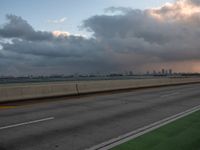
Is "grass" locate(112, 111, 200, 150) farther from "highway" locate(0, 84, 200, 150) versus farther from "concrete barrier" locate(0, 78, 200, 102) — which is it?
"concrete barrier" locate(0, 78, 200, 102)

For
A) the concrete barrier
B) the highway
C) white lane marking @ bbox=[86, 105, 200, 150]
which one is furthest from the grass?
the concrete barrier

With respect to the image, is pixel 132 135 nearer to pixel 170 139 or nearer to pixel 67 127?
pixel 170 139

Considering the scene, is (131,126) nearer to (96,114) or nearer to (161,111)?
(96,114)

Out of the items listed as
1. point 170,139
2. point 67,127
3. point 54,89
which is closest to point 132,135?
point 170,139

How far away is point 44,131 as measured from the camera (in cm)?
862

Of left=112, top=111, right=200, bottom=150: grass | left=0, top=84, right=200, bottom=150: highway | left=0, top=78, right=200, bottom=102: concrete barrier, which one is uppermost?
left=0, top=78, right=200, bottom=102: concrete barrier

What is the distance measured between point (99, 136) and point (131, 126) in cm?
198

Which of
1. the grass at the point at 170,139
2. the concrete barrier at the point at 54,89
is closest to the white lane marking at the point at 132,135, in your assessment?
the grass at the point at 170,139

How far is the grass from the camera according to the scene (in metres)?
7.15

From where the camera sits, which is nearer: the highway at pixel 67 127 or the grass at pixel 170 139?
the grass at pixel 170 139

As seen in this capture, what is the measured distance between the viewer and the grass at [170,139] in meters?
7.15

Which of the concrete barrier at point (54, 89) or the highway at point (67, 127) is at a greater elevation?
the concrete barrier at point (54, 89)

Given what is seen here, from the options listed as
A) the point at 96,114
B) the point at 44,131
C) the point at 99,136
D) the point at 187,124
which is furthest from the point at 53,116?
the point at 187,124

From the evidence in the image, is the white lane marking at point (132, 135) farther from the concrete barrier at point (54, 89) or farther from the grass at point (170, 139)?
the concrete barrier at point (54, 89)
